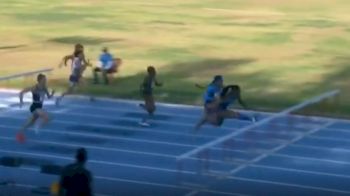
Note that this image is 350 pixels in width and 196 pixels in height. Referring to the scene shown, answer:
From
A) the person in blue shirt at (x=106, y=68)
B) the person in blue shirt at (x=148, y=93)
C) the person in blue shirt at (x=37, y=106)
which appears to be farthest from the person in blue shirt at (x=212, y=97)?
the person in blue shirt at (x=106, y=68)

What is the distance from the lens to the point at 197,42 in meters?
44.7

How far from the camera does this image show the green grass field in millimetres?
32969

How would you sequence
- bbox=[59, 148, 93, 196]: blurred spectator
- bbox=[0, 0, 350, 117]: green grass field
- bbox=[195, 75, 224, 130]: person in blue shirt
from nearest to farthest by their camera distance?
bbox=[59, 148, 93, 196]: blurred spectator < bbox=[195, 75, 224, 130]: person in blue shirt < bbox=[0, 0, 350, 117]: green grass field

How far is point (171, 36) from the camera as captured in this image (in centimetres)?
4641

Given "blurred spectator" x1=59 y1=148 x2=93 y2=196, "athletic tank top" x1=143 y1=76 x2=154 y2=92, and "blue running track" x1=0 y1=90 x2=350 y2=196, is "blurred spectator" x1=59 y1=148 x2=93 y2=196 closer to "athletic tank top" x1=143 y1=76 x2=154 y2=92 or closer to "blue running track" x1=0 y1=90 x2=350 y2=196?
"blue running track" x1=0 y1=90 x2=350 y2=196

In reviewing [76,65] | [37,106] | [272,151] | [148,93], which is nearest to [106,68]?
[76,65]

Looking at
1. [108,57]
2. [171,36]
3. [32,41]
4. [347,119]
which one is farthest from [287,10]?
[347,119]

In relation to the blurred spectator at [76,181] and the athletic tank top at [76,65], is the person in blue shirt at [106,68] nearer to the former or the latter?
the athletic tank top at [76,65]

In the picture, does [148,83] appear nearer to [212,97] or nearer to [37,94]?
[212,97]

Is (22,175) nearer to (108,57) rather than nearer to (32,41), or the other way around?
(108,57)

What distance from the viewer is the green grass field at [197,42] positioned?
32969 mm

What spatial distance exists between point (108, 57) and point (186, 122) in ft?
22.6

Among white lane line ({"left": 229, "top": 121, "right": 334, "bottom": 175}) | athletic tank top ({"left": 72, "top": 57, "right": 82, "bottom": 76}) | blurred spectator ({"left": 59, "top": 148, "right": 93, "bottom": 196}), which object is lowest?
white lane line ({"left": 229, "top": 121, "right": 334, "bottom": 175})

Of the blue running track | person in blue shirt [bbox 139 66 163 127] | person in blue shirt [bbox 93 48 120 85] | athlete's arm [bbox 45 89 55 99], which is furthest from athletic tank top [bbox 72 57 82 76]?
person in blue shirt [bbox 139 66 163 127]
